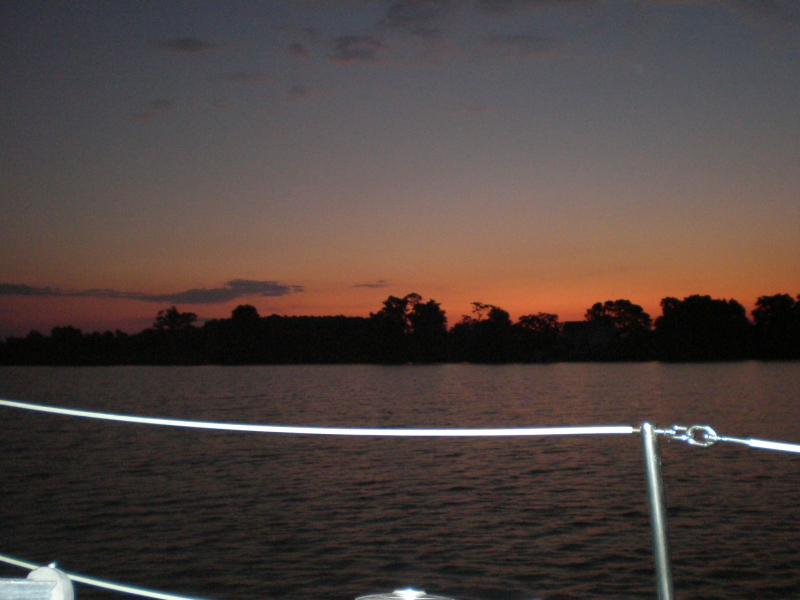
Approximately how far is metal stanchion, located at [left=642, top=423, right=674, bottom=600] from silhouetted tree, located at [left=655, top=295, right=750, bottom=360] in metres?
173

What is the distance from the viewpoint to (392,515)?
62.4ft

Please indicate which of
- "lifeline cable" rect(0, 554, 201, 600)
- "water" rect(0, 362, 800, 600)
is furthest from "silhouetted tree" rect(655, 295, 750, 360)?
"lifeline cable" rect(0, 554, 201, 600)

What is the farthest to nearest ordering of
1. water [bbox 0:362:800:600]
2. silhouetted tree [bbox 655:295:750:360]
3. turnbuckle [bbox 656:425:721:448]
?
silhouetted tree [bbox 655:295:750:360]
water [bbox 0:362:800:600]
turnbuckle [bbox 656:425:721:448]

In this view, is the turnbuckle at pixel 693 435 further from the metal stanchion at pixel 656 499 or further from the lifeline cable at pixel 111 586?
the lifeline cable at pixel 111 586

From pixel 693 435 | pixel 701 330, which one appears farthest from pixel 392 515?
pixel 701 330

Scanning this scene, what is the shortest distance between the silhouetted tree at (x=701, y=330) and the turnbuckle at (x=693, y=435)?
→ 172 metres

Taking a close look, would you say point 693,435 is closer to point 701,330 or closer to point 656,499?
point 656,499

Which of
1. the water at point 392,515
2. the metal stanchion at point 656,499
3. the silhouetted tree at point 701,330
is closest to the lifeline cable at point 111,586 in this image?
the metal stanchion at point 656,499

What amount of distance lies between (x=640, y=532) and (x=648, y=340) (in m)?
178

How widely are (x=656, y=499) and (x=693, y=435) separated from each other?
33 cm

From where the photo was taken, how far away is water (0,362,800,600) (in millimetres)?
14180

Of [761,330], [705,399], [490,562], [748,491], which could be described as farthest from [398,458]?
[761,330]

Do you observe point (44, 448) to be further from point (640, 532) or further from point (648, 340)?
point (648, 340)

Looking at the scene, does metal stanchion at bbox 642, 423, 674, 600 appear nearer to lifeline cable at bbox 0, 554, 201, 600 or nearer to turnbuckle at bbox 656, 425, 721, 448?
turnbuckle at bbox 656, 425, 721, 448
